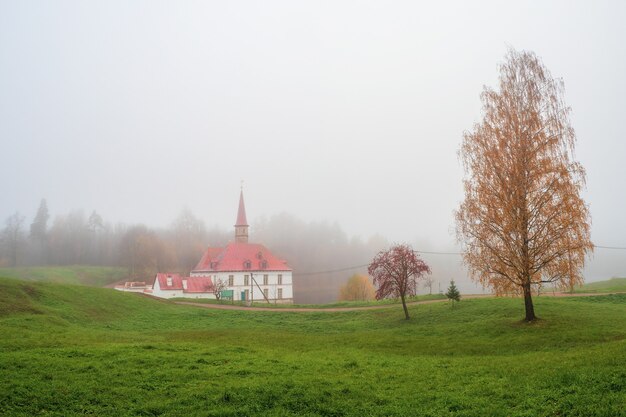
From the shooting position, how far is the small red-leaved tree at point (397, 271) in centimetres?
3341

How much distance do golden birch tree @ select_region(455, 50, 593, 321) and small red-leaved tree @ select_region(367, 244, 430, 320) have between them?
8718 millimetres

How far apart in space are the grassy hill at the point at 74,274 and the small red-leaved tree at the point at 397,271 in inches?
2947

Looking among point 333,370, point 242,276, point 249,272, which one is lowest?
point 333,370

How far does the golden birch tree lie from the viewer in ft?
75.3

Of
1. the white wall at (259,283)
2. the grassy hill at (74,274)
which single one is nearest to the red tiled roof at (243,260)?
the white wall at (259,283)

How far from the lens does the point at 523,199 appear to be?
2367 cm

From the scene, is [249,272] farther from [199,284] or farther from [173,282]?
[173,282]

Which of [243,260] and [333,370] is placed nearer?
[333,370]

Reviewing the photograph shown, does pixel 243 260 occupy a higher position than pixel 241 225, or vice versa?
pixel 241 225

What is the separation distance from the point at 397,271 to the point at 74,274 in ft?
296

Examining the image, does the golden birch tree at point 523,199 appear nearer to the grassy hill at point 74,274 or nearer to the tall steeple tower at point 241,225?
the tall steeple tower at point 241,225

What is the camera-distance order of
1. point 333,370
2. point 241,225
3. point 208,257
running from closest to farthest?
point 333,370, point 208,257, point 241,225

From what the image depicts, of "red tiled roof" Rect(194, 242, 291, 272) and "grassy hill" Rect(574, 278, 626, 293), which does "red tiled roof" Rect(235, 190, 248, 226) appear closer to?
"red tiled roof" Rect(194, 242, 291, 272)

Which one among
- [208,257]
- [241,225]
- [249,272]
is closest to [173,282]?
[208,257]
